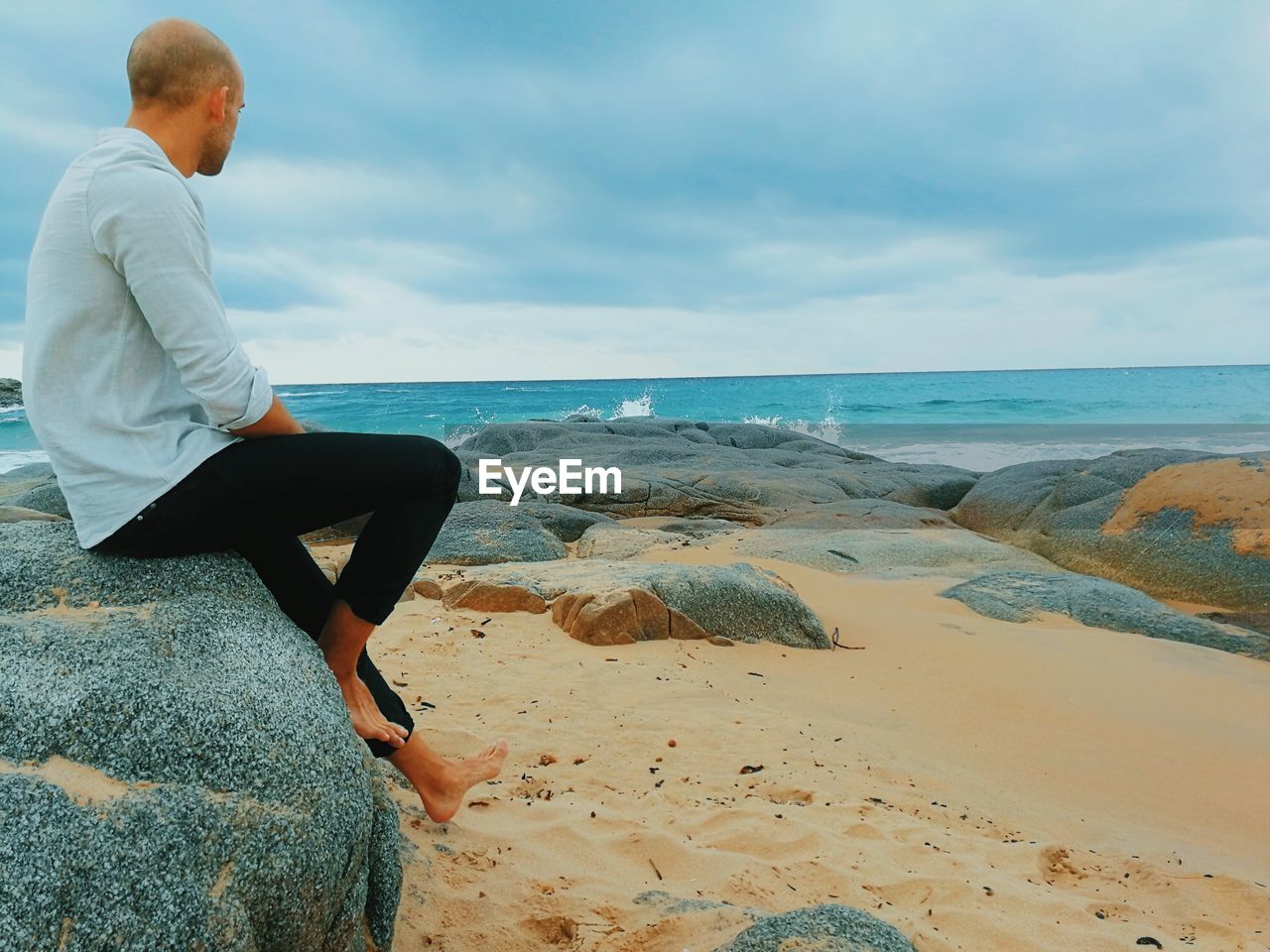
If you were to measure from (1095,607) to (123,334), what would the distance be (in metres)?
7.63

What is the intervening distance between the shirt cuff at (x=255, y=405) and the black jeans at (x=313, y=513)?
56 millimetres

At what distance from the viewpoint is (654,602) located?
237 inches

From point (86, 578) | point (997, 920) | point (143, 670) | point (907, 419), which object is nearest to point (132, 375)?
point (86, 578)

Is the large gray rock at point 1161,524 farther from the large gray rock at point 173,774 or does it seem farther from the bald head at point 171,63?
the bald head at point 171,63

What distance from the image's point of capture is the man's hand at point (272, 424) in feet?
7.64

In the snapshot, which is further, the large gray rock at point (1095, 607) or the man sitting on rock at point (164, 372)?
the large gray rock at point (1095, 607)

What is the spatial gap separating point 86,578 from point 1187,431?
3679 cm

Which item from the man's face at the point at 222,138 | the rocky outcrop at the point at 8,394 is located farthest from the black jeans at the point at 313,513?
the rocky outcrop at the point at 8,394

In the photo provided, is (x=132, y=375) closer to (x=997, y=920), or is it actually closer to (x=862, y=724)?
(x=997, y=920)

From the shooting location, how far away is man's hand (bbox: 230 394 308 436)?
7.64 feet

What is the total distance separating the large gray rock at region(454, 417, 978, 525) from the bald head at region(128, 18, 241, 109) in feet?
31.6

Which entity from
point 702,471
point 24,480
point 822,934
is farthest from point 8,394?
point 822,934

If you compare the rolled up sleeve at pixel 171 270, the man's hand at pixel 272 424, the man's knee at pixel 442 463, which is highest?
the rolled up sleeve at pixel 171 270

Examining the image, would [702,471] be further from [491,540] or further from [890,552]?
[491,540]
